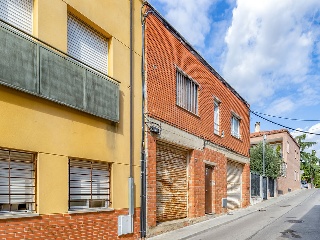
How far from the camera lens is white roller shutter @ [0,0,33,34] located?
21.3ft

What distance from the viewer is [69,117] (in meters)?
7.60

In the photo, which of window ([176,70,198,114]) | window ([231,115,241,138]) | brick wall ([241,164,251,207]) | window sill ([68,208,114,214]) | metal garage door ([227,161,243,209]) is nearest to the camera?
window sill ([68,208,114,214])

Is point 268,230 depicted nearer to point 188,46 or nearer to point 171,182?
point 171,182

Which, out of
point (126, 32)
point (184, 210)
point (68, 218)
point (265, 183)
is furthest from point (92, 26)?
point (265, 183)

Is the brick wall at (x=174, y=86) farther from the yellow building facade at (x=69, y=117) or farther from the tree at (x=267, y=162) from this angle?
the tree at (x=267, y=162)

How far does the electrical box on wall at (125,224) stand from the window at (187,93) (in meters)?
5.41

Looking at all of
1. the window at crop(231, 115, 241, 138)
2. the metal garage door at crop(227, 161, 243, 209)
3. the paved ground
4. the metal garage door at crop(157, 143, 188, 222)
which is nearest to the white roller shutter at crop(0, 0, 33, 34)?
the metal garage door at crop(157, 143, 188, 222)

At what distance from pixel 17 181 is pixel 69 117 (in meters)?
1.85

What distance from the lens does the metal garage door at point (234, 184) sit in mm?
19611

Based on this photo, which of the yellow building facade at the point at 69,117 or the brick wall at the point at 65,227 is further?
the yellow building facade at the point at 69,117

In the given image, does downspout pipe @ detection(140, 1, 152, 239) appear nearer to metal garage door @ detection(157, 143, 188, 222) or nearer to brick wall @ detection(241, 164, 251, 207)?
metal garage door @ detection(157, 143, 188, 222)

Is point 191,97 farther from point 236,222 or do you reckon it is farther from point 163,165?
point 236,222

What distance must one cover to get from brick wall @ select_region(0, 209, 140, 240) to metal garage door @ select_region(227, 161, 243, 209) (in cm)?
1100

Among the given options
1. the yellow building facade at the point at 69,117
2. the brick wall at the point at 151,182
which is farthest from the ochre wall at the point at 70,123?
the brick wall at the point at 151,182
